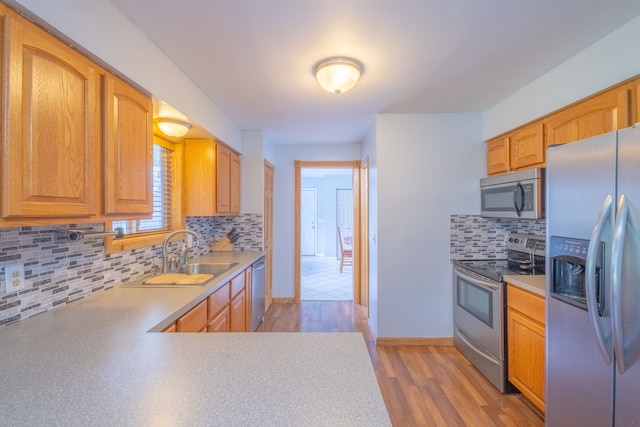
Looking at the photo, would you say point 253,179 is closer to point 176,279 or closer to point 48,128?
point 176,279

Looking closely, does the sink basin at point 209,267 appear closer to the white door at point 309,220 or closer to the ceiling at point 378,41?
the ceiling at point 378,41

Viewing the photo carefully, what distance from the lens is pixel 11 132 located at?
2.89 feet

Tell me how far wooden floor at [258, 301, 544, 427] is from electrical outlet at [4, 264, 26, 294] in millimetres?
2096

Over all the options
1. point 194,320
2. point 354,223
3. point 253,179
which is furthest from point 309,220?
point 194,320

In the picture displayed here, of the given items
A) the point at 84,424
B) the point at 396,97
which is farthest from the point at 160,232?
the point at 396,97

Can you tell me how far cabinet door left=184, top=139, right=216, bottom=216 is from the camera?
2678 mm

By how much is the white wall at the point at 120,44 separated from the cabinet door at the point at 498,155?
2609 mm

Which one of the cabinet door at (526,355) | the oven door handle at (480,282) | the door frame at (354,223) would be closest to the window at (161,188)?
the door frame at (354,223)

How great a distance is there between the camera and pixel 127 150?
1396 millimetres

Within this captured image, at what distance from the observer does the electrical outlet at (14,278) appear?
1.16m

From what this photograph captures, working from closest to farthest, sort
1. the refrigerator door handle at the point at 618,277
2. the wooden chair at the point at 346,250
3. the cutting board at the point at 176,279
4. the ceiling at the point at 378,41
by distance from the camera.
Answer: the refrigerator door handle at the point at 618,277 → the ceiling at the point at 378,41 → the cutting board at the point at 176,279 → the wooden chair at the point at 346,250

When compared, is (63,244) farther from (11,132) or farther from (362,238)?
(362,238)

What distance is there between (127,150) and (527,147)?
274 centimetres

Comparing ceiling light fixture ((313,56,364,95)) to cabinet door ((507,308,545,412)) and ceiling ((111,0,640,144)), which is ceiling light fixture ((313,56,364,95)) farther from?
cabinet door ((507,308,545,412))
